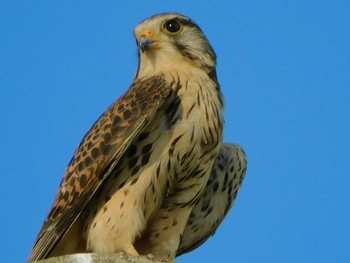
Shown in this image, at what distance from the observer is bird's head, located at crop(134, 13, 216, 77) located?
6.69 metres

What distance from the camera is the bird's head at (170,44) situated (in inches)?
263

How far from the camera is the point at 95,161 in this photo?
6.13 m

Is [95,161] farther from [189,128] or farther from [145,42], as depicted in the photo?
[145,42]

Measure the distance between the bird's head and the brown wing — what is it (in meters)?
0.43

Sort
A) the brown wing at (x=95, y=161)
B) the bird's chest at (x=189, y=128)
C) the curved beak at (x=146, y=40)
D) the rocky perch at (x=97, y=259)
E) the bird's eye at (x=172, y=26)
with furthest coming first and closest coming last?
the bird's eye at (x=172, y=26), the curved beak at (x=146, y=40), the bird's chest at (x=189, y=128), the brown wing at (x=95, y=161), the rocky perch at (x=97, y=259)

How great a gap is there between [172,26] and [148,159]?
3.96 feet

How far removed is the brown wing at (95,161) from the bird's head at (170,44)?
425mm

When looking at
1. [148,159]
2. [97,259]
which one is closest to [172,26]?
[148,159]

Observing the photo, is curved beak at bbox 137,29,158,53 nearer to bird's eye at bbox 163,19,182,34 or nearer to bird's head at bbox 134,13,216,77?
bird's head at bbox 134,13,216,77

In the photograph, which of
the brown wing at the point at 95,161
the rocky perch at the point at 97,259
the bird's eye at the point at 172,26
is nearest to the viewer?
the rocky perch at the point at 97,259

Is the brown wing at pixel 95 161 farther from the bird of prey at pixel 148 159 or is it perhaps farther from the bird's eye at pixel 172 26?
the bird's eye at pixel 172 26

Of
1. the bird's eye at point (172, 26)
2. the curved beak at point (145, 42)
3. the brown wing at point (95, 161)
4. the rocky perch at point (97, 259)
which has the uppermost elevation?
the bird's eye at point (172, 26)

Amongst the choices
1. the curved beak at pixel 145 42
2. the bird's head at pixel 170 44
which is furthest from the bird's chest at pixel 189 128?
the curved beak at pixel 145 42

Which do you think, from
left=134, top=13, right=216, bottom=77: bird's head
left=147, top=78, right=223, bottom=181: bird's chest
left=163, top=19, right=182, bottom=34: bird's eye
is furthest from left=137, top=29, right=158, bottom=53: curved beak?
left=147, top=78, right=223, bottom=181: bird's chest
